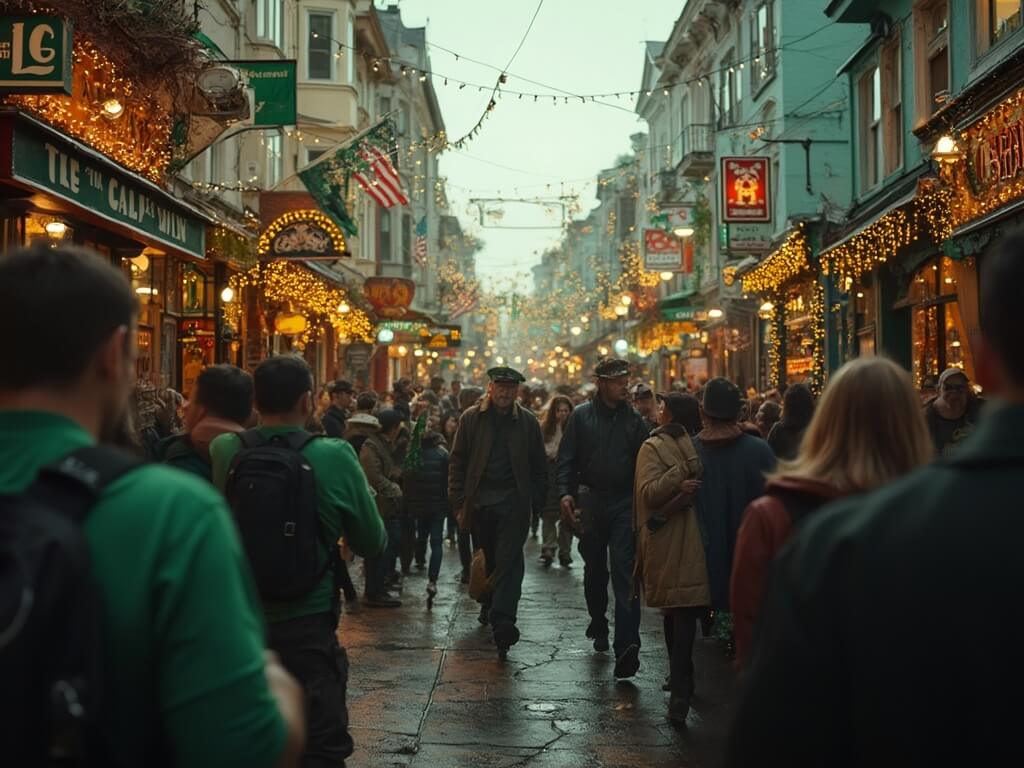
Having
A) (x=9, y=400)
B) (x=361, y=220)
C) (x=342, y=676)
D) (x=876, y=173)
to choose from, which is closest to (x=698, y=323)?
(x=361, y=220)

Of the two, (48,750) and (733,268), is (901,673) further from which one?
(733,268)

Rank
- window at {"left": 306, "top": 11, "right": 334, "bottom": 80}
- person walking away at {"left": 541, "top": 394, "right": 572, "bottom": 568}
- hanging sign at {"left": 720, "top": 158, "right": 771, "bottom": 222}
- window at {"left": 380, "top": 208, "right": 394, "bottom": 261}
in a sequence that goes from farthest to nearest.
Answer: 1. window at {"left": 380, "top": 208, "right": 394, "bottom": 261}
2. window at {"left": 306, "top": 11, "right": 334, "bottom": 80}
3. hanging sign at {"left": 720, "top": 158, "right": 771, "bottom": 222}
4. person walking away at {"left": 541, "top": 394, "right": 572, "bottom": 568}

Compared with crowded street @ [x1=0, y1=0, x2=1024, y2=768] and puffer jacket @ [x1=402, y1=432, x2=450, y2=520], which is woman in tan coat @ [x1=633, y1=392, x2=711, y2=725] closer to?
crowded street @ [x1=0, y1=0, x2=1024, y2=768]

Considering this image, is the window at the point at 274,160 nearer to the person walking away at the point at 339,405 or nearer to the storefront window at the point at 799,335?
the storefront window at the point at 799,335

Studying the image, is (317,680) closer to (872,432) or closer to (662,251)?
(872,432)

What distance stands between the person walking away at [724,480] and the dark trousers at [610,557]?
4.31 feet

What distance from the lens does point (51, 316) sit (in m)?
2.33

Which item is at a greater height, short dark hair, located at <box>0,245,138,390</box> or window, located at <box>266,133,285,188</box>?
window, located at <box>266,133,285,188</box>

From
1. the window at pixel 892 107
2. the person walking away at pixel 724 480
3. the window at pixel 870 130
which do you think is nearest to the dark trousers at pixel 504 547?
the person walking away at pixel 724 480

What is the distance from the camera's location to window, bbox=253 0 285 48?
87.2ft

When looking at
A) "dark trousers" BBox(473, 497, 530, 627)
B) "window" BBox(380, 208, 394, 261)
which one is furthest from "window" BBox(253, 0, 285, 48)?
"window" BBox(380, 208, 394, 261)

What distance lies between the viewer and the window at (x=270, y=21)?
26.6 metres

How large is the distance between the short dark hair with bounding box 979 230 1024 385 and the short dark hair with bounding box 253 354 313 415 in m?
3.49

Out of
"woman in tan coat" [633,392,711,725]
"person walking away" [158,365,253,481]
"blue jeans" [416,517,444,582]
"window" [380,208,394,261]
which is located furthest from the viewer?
"window" [380,208,394,261]
